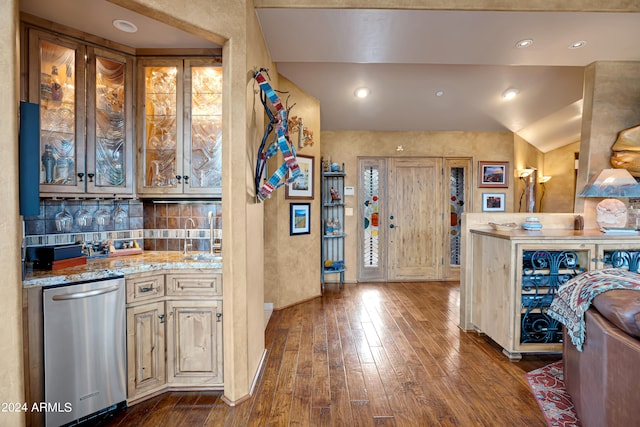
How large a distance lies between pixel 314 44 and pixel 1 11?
7.08 ft

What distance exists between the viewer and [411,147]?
560 cm

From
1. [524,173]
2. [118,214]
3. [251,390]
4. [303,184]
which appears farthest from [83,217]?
[524,173]

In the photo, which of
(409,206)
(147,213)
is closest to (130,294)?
(147,213)

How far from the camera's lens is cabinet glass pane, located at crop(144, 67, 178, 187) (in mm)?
2525

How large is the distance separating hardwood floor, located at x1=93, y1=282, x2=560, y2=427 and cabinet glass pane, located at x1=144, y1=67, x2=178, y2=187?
1726 millimetres

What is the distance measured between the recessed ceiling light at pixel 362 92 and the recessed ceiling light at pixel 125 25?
118 inches

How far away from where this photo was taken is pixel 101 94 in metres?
2.34

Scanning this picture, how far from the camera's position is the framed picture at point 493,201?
5641 mm

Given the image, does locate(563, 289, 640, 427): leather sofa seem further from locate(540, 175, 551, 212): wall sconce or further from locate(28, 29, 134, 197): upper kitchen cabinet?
locate(540, 175, 551, 212): wall sconce

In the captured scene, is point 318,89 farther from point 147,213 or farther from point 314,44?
point 147,213

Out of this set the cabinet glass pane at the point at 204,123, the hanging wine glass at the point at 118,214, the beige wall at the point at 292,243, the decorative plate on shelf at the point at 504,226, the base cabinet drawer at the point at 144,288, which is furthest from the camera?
the beige wall at the point at 292,243

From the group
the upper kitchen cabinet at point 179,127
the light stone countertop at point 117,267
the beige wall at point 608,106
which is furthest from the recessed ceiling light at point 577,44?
the light stone countertop at point 117,267

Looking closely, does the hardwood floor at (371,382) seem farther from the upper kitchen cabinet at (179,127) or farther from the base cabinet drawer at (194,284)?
the upper kitchen cabinet at (179,127)

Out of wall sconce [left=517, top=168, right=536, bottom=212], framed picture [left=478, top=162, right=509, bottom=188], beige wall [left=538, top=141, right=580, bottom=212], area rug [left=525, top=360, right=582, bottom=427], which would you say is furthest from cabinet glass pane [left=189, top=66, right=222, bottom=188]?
beige wall [left=538, top=141, right=580, bottom=212]
